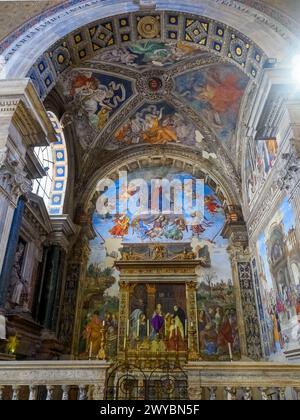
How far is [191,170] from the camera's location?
14102mm

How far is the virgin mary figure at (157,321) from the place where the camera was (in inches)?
425

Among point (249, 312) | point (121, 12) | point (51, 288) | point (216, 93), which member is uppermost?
point (216, 93)

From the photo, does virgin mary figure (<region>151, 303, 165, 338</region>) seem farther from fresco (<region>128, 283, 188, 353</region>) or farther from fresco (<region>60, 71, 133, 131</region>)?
fresco (<region>60, 71, 133, 131</region>)

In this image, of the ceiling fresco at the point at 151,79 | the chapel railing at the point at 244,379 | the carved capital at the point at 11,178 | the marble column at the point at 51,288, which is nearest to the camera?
the chapel railing at the point at 244,379

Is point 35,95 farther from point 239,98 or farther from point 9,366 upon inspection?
point 239,98

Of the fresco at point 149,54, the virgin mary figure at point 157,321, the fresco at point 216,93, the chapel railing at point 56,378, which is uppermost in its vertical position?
the fresco at point 149,54

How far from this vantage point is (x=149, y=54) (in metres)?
10.6

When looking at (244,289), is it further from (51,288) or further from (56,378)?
(56,378)

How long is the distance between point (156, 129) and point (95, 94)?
2964 millimetres

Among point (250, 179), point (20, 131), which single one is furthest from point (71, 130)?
point (250, 179)

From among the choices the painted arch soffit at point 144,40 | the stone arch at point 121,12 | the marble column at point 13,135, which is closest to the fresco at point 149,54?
the painted arch soffit at point 144,40

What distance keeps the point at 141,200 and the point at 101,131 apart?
3.35m

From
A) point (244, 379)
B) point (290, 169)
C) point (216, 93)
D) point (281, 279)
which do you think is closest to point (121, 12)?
point (216, 93)

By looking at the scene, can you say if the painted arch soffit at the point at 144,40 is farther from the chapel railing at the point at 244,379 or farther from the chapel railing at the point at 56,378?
the chapel railing at the point at 244,379
